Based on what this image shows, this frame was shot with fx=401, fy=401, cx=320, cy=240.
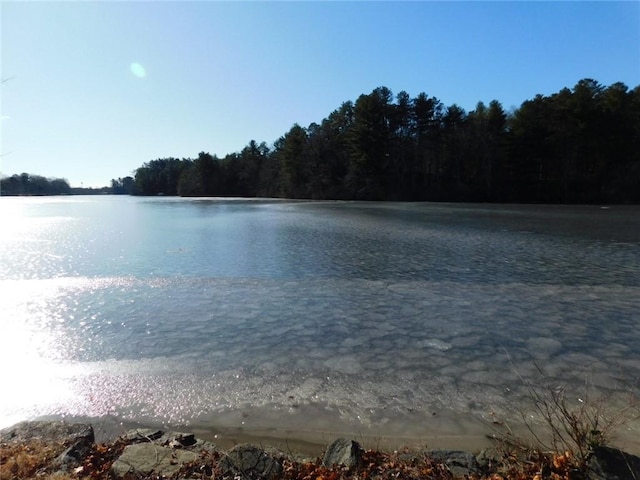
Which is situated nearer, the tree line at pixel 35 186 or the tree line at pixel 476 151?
the tree line at pixel 476 151

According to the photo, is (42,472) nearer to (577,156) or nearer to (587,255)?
(587,255)

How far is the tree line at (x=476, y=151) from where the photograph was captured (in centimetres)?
4703

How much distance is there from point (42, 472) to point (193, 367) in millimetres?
1922

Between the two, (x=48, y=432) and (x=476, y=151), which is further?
(x=476, y=151)

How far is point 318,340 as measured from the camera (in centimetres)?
518

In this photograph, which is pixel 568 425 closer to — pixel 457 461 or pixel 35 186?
pixel 457 461

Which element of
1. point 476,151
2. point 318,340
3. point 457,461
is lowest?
point 318,340

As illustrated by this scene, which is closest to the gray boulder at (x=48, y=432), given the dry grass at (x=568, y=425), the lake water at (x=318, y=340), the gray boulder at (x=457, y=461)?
the lake water at (x=318, y=340)

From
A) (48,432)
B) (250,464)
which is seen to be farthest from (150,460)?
(48,432)

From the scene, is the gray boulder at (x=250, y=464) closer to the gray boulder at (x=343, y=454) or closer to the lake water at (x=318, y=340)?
the gray boulder at (x=343, y=454)

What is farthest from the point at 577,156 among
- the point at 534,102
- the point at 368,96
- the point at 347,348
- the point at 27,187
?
the point at 27,187

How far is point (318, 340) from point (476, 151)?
2086 inches

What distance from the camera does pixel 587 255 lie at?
11.3 meters

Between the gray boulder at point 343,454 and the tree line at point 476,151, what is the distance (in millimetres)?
53312
